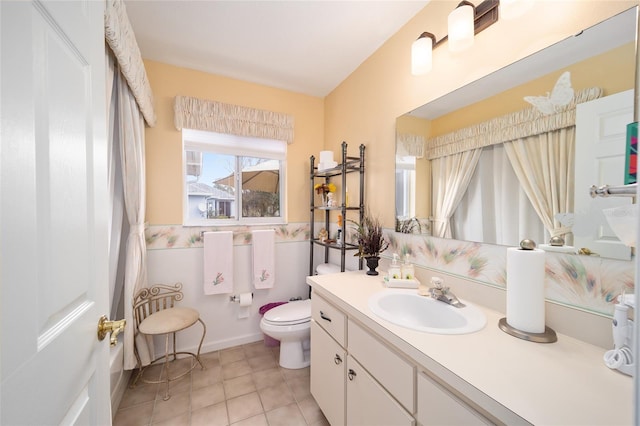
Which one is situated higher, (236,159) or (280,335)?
(236,159)

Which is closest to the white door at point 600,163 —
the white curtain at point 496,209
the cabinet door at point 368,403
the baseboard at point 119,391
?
the white curtain at point 496,209

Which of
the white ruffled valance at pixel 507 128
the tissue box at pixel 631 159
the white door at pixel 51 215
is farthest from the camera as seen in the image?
the white ruffled valance at pixel 507 128

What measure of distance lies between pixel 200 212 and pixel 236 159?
61 centimetres

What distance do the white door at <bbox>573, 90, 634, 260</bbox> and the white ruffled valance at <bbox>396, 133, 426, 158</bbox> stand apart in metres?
0.70

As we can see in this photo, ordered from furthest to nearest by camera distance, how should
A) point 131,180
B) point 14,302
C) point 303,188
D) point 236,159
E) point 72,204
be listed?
point 303,188 < point 236,159 < point 131,180 < point 72,204 < point 14,302

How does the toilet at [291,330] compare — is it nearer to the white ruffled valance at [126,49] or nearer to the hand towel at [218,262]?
the hand towel at [218,262]

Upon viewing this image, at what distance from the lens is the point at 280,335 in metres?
1.87

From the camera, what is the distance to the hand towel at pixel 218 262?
2.15m

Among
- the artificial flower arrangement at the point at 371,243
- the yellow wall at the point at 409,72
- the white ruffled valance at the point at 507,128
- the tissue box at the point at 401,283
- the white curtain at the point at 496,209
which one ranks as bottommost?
the tissue box at the point at 401,283

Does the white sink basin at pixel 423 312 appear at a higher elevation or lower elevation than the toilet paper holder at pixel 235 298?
higher

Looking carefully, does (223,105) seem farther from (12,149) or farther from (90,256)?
(12,149)

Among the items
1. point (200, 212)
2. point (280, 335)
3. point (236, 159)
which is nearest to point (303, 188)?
point (236, 159)

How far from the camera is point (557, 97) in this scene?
92cm

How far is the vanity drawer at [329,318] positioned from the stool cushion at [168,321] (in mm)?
993
